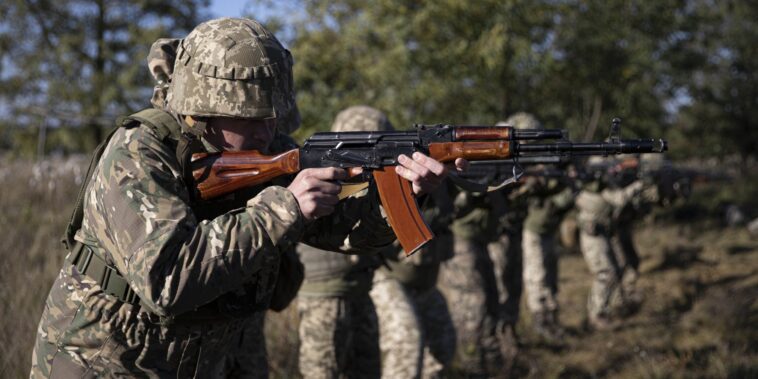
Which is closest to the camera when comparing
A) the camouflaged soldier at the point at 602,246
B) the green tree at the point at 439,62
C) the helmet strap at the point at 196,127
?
the helmet strap at the point at 196,127

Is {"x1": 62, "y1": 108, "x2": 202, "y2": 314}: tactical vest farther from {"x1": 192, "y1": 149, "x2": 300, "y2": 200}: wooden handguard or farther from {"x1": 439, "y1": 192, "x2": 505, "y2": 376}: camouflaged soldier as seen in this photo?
{"x1": 439, "y1": 192, "x2": 505, "y2": 376}: camouflaged soldier

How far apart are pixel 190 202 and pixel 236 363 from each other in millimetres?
1091

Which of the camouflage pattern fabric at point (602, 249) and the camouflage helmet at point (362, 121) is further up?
the camouflage helmet at point (362, 121)

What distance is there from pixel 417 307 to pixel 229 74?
2.86 m

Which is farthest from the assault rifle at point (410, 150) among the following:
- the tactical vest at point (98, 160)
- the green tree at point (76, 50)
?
the green tree at point (76, 50)

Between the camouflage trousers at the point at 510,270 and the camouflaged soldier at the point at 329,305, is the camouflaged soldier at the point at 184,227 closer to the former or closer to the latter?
the camouflaged soldier at the point at 329,305

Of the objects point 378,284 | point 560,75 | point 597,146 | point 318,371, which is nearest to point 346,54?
point 560,75

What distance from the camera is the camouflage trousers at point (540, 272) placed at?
851 cm

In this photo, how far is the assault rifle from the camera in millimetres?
2877

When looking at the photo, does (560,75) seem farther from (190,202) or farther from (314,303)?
(190,202)

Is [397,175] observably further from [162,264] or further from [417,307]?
[417,307]

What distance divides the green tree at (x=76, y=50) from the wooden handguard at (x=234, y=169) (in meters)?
21.2

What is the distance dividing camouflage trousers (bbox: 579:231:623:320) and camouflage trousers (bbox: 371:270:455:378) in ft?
14.0

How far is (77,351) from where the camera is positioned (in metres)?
2.73
